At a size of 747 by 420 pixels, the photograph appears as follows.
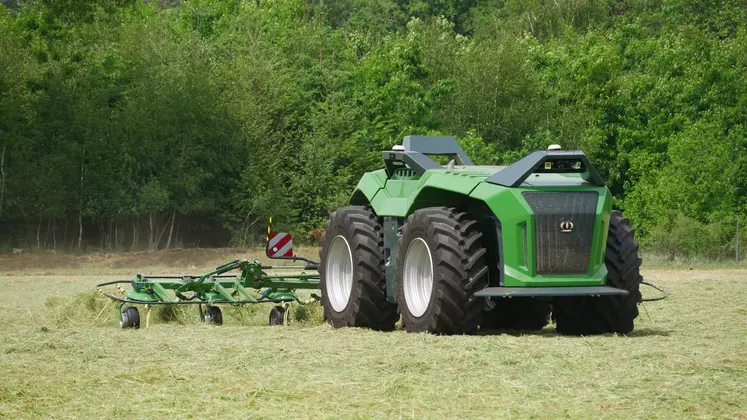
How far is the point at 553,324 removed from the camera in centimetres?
1445

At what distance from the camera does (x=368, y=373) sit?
9.17m

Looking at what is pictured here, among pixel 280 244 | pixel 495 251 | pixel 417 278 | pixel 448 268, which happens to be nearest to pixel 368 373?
pixel 448 268

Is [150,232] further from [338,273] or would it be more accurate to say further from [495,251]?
[495,251]

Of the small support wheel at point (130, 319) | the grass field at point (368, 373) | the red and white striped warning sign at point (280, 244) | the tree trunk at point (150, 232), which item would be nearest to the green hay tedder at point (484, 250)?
the grass field at point (368, 373)

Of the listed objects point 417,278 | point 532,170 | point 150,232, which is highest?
point 532,170

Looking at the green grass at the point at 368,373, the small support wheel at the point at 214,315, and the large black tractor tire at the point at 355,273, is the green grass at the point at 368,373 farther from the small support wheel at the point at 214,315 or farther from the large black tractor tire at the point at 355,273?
the small support wheel at the point at 214,315

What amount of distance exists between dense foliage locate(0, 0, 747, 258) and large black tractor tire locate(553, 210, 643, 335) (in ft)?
86.4

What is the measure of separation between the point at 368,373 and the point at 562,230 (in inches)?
125

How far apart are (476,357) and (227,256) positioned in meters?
33.2

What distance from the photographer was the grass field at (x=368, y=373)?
7.70 meters

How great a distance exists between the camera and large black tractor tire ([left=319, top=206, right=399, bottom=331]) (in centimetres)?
1312

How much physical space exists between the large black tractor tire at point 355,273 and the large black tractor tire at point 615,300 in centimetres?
193

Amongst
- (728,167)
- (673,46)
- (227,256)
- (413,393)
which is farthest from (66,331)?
(673,46)

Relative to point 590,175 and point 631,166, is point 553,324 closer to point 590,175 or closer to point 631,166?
point 590,175
